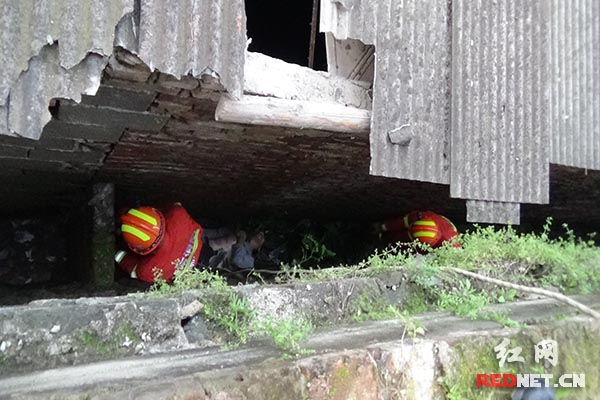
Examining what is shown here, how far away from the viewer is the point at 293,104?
3.23m

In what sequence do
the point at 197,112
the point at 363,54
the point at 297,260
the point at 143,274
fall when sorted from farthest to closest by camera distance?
the point at 297,260
the point at 143,274
the point at 363,54
the point at 197,112

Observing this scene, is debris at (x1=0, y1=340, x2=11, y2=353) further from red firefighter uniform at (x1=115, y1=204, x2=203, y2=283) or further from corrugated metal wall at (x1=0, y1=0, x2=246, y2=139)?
red firefighter uniform at (x1=115, y1=204, x2=203, y2=283)

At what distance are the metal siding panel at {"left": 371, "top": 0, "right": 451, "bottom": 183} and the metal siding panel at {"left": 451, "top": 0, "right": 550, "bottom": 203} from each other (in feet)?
0.31

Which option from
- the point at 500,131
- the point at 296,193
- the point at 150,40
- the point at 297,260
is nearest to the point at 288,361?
the point at 150,40

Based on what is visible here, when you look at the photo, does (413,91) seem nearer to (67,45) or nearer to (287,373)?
(67,45)

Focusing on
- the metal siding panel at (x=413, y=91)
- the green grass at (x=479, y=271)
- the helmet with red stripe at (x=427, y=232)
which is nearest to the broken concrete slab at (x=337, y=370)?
the green grass at (x=479, y=271)

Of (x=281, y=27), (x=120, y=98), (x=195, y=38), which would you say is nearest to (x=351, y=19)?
(x=195, y=38)

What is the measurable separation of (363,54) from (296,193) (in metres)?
2.20

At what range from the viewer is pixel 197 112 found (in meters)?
3.24

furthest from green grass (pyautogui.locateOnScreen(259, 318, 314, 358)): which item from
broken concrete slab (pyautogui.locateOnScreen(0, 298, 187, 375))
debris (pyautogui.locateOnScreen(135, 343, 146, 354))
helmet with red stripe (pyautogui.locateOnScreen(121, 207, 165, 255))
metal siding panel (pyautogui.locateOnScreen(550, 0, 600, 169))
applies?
metal siding panel (pyautogui.locateOnScreen(550, 0, 600, 169))

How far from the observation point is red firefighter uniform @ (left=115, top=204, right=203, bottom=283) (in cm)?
457

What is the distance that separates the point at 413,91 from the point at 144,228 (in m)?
2.61

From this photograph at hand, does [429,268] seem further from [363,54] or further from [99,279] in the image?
[99,279]

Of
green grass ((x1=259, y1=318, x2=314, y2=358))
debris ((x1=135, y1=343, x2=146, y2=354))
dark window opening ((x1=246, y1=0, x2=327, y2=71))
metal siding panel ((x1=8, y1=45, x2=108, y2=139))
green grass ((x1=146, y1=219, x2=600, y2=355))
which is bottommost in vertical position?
debris ((x1=135, y1=343, x2=146, y2=354))
